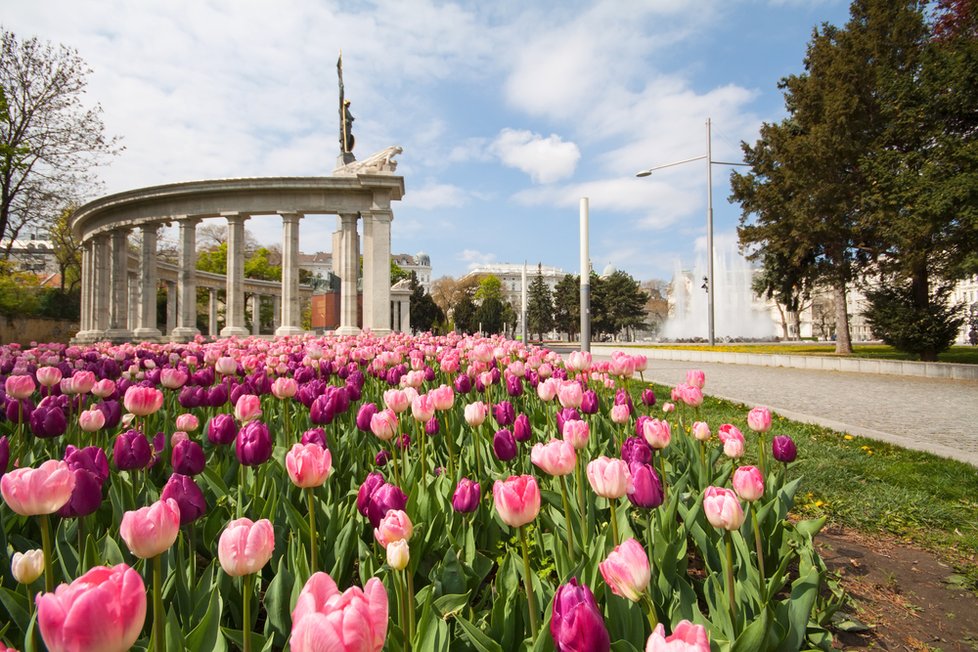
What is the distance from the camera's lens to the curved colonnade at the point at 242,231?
2320cm

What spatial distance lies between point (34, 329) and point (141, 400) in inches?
1760

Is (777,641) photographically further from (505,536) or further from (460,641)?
(505,536)

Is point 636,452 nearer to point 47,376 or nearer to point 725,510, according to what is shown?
point 725,510

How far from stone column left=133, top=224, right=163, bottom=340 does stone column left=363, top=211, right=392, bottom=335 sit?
42.0 feet

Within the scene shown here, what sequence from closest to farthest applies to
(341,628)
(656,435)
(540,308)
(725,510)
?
1. (341,628)
2. (725,510)
3. (656,435)
4. (540,308)

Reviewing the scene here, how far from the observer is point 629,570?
121 centimetres

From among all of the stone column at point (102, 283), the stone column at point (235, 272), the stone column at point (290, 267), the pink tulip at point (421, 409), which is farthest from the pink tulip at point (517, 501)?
the stone column at point (102, 283)

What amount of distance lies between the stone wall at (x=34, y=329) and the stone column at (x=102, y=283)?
3707 mm

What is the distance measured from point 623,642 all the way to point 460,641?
1.64 ft

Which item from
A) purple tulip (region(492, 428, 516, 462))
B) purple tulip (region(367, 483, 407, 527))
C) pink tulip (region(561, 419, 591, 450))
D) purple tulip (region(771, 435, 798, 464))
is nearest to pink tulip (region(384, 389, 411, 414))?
purple tulip (region(492, 428, 516, 462))

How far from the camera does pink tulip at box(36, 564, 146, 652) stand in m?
0.80

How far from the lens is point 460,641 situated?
150 cm

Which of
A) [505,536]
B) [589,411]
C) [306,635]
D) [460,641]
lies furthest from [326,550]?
[589,411]

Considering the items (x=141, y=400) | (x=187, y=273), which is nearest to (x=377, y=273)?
(x=187, y=273)
